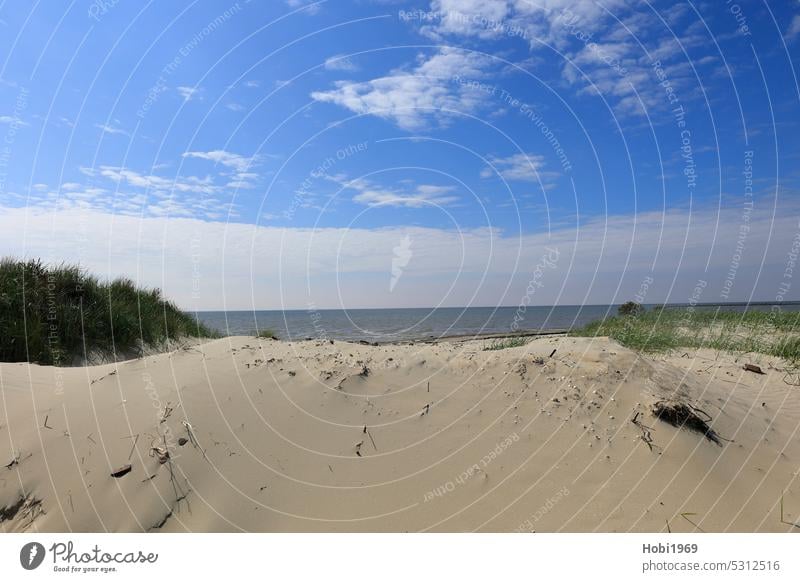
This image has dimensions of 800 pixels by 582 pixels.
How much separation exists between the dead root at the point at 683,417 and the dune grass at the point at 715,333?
4081 millimetres

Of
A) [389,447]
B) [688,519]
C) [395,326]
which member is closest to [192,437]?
[389,447]

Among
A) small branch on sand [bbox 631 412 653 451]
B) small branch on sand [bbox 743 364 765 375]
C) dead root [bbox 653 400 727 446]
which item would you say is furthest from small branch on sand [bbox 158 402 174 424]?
small branch on sand [bbox 743 364 765 375]

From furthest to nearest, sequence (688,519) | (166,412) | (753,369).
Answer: (753,369) < (166,412) < (688,519)

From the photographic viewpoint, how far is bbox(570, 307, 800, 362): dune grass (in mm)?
9922

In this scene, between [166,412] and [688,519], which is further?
[166,412]

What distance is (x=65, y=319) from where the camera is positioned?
424 inches

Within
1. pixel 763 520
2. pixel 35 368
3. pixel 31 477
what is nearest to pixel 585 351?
pixel 763 520

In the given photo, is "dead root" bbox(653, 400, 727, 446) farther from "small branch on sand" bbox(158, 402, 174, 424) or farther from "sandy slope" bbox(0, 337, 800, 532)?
"small branch on sand" bbox(158, 402, 174, 424)

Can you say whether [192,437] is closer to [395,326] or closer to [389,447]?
[389,447]

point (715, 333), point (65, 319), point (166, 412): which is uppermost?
point (65, 319)

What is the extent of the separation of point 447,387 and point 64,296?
10.9m

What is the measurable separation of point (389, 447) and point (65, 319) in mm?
9402

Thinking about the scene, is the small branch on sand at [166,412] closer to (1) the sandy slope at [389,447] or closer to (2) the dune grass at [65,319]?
(1) the sandy slope at [389,447]
